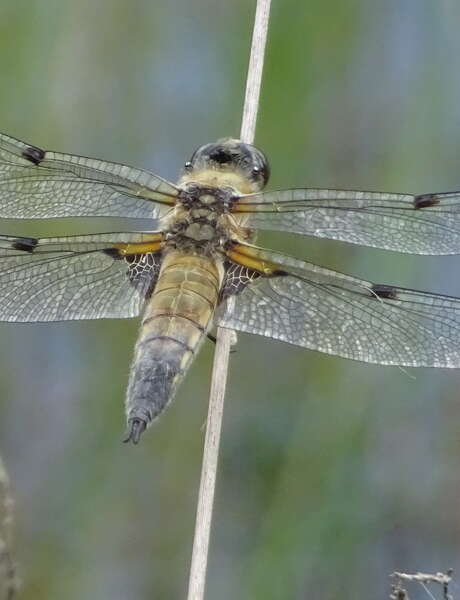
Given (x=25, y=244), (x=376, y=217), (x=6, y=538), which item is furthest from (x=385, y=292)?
(x=6, y=538)

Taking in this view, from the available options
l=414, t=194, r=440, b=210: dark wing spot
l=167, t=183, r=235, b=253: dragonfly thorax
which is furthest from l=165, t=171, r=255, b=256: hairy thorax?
l=414, t=194, r=440, b=210: dark wing spot

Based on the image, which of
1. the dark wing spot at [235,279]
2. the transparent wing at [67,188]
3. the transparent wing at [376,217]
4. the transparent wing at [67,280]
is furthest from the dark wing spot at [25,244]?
the transparent wing at [376,217]

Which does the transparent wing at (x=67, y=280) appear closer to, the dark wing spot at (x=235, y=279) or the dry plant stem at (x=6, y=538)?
the dark wing spot at (x=235, y=279)

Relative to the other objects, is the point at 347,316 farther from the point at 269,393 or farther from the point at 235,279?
the point at 269,393

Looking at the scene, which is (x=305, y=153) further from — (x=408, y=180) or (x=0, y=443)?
(x=0, y=443)

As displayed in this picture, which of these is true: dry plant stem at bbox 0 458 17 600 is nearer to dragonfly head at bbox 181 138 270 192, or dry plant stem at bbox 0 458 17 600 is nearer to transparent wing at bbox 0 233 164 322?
transparent wing at bbox 0 233 164 322

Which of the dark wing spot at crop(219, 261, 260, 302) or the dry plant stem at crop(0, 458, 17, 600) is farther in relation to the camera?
the dark wing spot at crop(219, 261, 260, 302)

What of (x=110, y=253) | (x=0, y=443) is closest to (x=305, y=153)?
(x=110, y=253)

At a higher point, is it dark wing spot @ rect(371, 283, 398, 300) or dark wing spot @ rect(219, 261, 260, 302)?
dark wing spot @ rect(219, 261, 260, 302)
